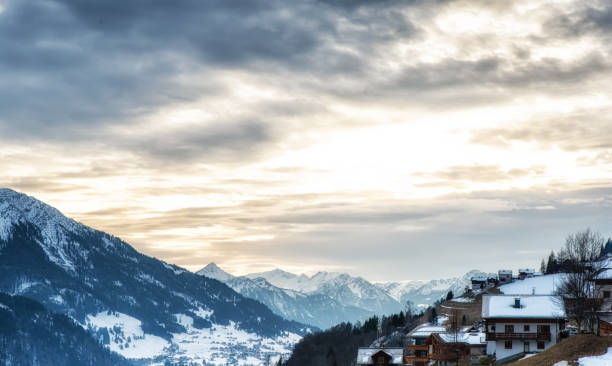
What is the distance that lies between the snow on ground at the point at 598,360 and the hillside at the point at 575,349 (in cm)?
118

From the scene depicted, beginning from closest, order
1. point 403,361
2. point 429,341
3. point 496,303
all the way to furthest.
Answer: point 496,303 → point 429,341 → point 403,361

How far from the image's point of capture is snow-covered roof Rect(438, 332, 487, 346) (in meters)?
131

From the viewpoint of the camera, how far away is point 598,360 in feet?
285

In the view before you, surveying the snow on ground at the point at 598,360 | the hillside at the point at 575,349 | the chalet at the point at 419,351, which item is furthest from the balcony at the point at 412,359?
the snow on ground at the point at 598,360

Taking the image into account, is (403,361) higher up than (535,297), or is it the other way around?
(535,297)

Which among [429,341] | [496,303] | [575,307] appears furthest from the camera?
[429,341]

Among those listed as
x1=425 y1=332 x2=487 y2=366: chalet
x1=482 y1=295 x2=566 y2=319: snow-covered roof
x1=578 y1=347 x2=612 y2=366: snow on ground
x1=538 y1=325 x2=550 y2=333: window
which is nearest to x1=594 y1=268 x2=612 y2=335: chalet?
x1=482 y1=295 x2=566 y2=319: snow-covered roof

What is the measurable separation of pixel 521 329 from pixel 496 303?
237 inches

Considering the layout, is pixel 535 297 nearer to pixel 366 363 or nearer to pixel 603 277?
pixel 603 277

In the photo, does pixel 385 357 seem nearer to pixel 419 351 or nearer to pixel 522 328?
pixel 419 351

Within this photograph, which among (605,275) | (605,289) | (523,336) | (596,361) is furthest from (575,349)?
(605,275)

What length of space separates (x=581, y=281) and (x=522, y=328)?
12.2 metres

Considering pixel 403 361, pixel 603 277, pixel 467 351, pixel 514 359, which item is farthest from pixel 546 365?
pixel 403 361

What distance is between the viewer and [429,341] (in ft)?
461
